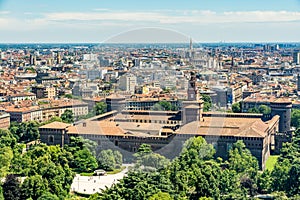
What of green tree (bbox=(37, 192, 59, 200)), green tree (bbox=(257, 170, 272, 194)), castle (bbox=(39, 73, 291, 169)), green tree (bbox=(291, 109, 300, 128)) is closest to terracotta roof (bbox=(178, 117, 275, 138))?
castle (bbox=(39, 73, 291, 169))

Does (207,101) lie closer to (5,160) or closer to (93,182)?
(93,182)

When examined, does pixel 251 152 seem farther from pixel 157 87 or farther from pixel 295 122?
pixel 295 122

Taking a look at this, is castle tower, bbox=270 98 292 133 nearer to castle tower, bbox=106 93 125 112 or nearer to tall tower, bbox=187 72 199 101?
tall tower, bbox=187 72 199 101

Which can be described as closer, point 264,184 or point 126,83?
point 126,83

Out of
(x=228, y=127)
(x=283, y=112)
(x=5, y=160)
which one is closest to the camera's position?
(x=5, y=160)

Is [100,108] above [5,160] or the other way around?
above

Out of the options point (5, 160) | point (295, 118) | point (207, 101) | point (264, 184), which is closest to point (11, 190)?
point (5, 160)

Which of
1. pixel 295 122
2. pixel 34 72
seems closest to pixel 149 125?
pixel 295 122
